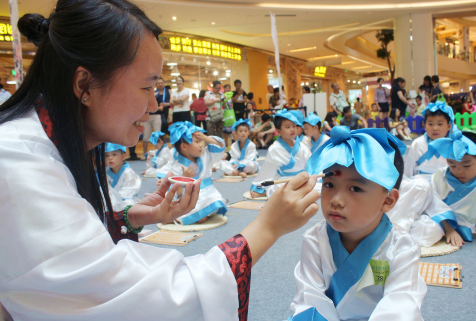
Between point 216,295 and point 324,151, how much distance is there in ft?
2.36

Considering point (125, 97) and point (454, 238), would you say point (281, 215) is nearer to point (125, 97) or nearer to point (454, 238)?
point (125, 97)

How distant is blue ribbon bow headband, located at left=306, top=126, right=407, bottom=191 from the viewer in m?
1.15

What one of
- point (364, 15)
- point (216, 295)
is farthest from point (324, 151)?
point (364, 15)

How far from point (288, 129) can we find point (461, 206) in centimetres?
219

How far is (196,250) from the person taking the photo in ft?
8.46

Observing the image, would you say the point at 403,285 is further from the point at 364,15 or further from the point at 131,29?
the point at 364,15

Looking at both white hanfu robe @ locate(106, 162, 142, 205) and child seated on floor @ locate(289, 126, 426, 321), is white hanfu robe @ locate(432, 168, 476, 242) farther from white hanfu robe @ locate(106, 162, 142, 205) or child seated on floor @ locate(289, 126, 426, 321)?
white hanfu robe @ locate(106, 162, 142, 205)

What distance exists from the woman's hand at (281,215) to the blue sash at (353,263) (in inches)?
18.1

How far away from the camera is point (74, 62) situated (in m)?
0.86

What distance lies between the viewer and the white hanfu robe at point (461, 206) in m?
Result: 2.52

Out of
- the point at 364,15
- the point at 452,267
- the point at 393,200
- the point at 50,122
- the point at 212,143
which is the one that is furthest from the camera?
the point at 364,15

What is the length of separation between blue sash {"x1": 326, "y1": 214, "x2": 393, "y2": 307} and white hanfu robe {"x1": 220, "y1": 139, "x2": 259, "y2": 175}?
4548 millimetres

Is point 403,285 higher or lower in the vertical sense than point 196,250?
higher

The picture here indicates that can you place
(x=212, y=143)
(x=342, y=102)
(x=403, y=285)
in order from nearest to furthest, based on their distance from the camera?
(x=403, y=285) → (x=212, y=143) → (x=342, y=102)
